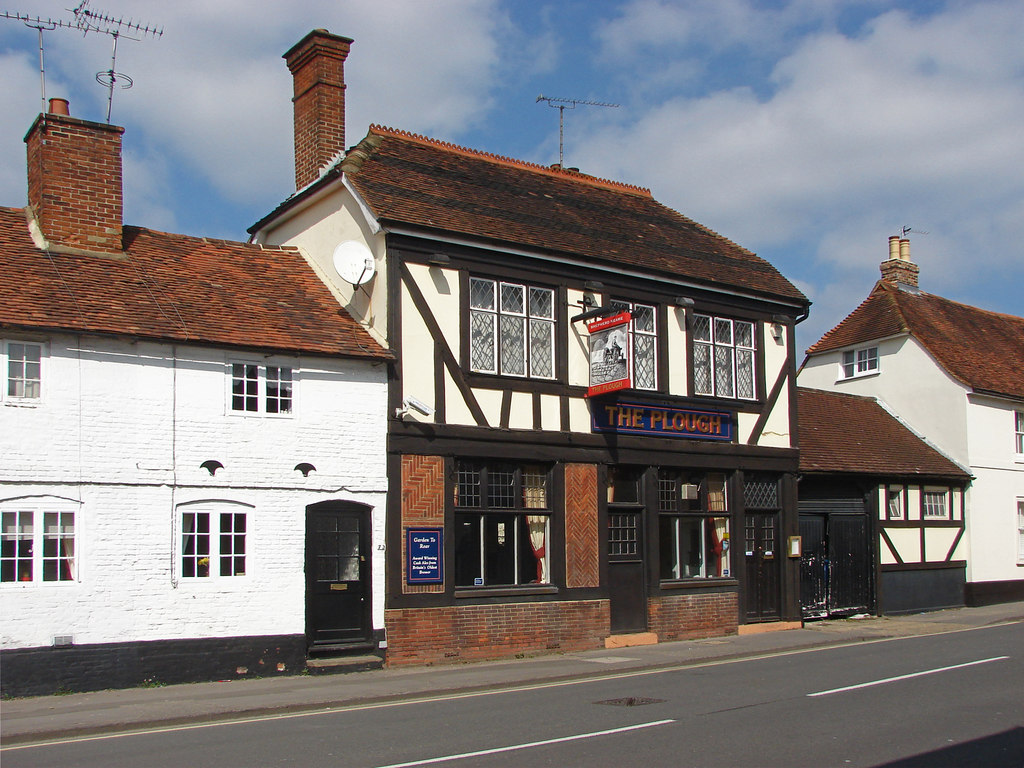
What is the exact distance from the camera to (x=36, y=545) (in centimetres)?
1314

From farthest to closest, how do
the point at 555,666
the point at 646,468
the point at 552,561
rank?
the point at 646,468 → the point at 552,561 → the point at 555,666

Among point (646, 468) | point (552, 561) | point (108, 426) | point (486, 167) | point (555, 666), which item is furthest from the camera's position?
point (486, 167)

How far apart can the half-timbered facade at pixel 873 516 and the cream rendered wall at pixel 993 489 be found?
17.7 inches

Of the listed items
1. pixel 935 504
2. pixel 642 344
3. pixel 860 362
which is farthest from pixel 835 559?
pixel 860 362

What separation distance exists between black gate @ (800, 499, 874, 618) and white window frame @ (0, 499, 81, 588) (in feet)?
46.2

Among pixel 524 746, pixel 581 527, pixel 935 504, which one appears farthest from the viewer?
Result: pixel 935 504

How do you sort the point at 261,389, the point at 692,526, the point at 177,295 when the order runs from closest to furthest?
the point at 261,389
the point at 177,295
the point at 692,526

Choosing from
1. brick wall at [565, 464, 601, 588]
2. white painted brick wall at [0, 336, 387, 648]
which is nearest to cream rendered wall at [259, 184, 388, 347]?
white painted brick wall at [0, 336, 387, 648]

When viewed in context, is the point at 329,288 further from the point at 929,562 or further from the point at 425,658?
the point at 929,562

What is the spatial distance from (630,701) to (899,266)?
70.5ft

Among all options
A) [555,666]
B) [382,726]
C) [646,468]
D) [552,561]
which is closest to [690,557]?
[646,468]

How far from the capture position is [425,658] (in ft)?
51.6

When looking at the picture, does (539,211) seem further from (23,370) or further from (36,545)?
(36,545)

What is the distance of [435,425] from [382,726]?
20.5 feet
